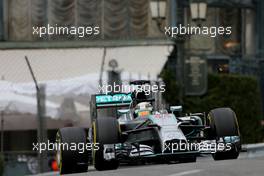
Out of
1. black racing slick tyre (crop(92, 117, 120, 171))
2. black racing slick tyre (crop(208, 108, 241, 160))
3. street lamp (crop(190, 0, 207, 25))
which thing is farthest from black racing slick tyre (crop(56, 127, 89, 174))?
street lamp (crop(190, 0, 207, 25))

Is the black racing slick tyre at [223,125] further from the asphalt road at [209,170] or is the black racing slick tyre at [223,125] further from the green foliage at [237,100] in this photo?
the green foliage at [237,100]

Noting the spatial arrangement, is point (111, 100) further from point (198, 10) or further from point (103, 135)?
point (198, 10)

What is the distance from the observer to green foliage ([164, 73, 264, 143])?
27828 mm

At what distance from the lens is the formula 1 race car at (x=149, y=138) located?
1284 centimetres

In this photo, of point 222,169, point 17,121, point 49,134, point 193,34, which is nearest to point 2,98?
point 17,121

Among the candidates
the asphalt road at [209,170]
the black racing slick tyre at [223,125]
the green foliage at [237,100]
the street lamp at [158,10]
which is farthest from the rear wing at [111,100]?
the green foliage at [237,100]

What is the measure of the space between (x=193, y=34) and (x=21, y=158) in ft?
28.7

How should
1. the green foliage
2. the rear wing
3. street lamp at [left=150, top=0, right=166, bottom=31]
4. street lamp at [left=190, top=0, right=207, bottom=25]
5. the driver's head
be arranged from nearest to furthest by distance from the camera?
the driver's head → the rear wing → street lamp at [left=190, top=0, right=207, bottom=25] → street lamp at [left=150, top=0, right=166, bottom=31] → the green foliage

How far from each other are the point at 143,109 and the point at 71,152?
147cm

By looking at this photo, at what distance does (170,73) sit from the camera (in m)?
27.1

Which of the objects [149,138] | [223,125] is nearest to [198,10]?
[223,125]

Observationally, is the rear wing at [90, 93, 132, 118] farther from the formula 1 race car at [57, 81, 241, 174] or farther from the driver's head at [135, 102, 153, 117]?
the driver's head at [135, 102, 153, 117]

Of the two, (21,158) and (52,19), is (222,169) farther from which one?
(52,19)

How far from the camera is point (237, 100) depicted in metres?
28.4
